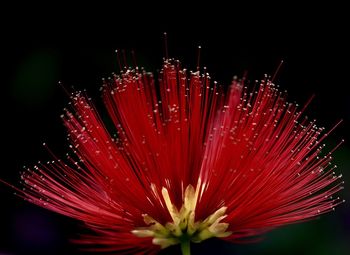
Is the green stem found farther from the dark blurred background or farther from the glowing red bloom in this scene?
the dark blurred background

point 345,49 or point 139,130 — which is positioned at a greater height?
point 345,49

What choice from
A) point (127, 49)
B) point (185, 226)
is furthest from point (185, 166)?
point (127, 49)

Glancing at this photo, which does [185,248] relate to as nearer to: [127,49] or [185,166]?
[185,166]

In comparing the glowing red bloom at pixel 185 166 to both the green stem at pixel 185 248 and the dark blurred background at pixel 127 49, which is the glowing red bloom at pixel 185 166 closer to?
the green stem at pixel 185 248

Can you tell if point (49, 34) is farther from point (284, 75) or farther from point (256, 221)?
point (256, 221)

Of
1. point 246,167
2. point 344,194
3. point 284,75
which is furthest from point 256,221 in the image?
point 284,75

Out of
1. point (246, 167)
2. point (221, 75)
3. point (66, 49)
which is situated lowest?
point (246, 167)
